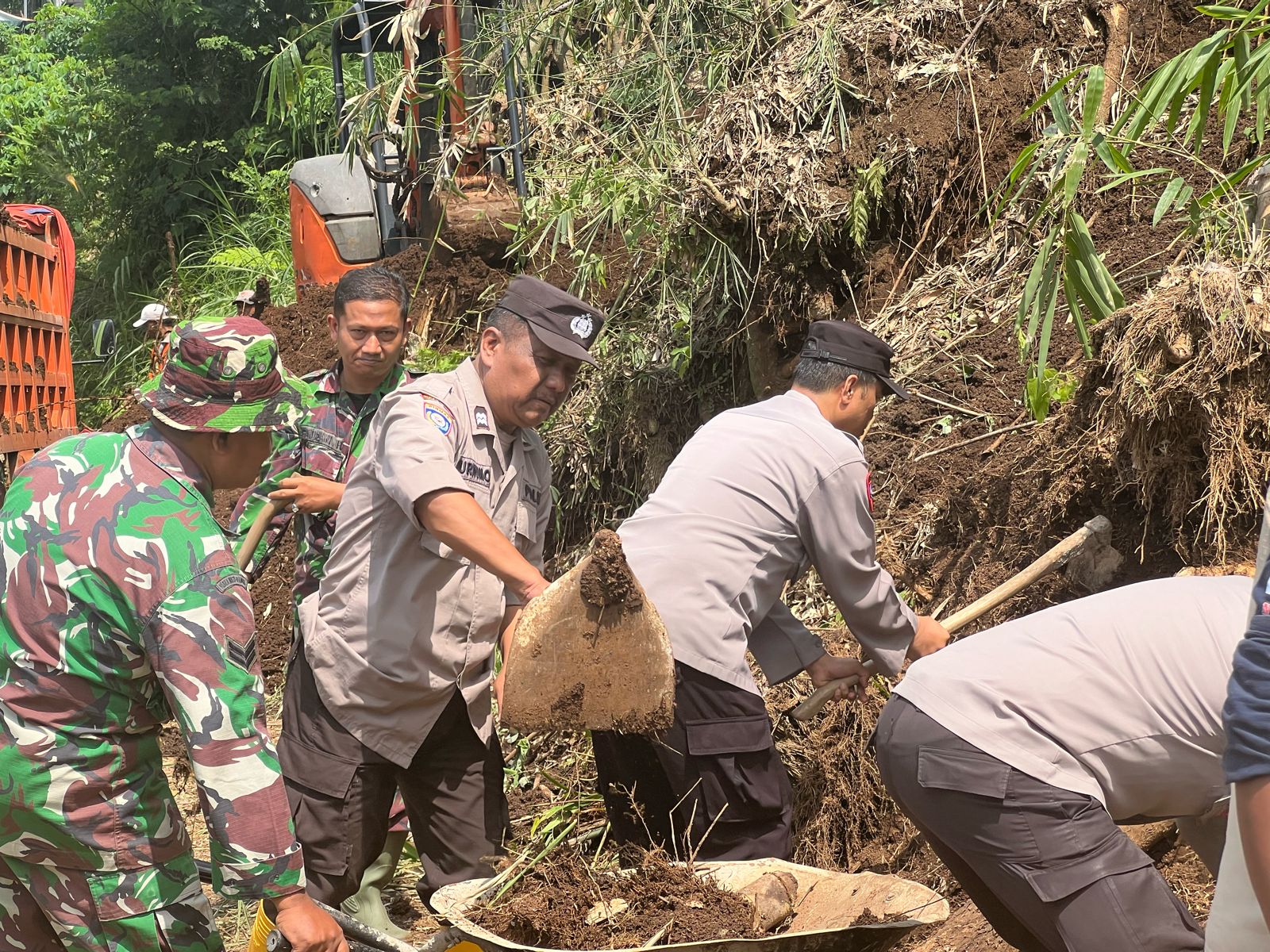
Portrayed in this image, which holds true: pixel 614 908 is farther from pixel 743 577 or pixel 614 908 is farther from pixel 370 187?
pixel 370 187

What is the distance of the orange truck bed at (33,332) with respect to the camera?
6.20 metres

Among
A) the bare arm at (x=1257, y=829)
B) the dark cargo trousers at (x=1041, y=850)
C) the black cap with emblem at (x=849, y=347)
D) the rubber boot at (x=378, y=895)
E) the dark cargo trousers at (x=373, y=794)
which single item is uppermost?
the black cap with emblem at (x=849, y=347)

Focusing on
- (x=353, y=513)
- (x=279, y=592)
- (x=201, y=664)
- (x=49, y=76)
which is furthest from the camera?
(x=49, y=76)

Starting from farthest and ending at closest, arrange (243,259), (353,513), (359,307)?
(243,259), (359,307), (353,513)

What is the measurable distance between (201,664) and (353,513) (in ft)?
4.04

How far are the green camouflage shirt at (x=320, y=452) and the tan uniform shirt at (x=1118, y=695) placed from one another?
256 centimetres

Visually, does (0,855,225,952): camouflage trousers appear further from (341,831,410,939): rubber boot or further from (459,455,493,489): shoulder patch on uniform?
(341,831,410,939): rubber boot

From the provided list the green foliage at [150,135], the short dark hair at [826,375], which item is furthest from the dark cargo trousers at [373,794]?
the green foliage at [150,135]

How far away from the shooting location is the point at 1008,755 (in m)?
2.43

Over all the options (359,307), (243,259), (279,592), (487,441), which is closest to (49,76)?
(243,259)

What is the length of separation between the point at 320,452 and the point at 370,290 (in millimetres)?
604

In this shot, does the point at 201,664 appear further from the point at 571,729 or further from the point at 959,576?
the point at 959,576

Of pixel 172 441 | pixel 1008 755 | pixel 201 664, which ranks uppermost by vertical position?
pixel 172 441

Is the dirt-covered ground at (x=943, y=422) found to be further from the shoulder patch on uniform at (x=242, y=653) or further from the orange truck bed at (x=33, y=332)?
the shoulder patch on uniform at (x=242, y=653)
